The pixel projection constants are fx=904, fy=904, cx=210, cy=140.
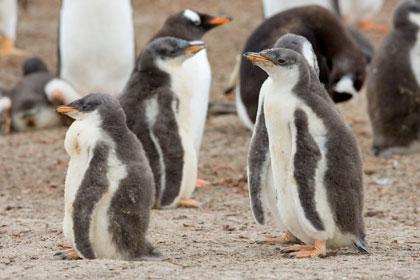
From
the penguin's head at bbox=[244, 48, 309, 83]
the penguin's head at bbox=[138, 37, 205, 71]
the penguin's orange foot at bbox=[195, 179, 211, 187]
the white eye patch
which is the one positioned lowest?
the penguin's orange foot at bbox=[195, 179, 211, 187]

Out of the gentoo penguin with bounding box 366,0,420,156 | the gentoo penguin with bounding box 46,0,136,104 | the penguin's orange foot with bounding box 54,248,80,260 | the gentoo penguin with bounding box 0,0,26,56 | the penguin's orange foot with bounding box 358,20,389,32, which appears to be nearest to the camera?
the penguin's orange foot with bounding box 54,248,80,260

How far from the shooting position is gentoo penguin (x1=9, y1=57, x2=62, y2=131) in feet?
28.8

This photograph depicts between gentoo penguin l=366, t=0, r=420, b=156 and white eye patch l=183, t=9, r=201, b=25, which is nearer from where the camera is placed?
white eye patch l=183, t=9, r=201, b=25

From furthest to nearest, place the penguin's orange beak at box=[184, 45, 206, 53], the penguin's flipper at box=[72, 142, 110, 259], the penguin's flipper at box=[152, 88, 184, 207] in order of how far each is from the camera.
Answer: the penguin's orange beak at box=[184, 45, 206, 53], the penguin's flipper at box=[152, 88, 184, 207], the penguin's flipper at box=[72, 142, 110, 259]

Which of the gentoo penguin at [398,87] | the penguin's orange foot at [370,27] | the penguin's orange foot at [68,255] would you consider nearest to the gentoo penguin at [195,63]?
the gentoo penguin at [398,87]

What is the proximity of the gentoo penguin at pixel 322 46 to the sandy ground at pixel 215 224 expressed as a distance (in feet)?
2.10

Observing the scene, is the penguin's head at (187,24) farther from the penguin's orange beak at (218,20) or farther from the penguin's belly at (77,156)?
the penguin's belly at (77,156)

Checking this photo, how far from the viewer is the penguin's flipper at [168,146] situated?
5.39m

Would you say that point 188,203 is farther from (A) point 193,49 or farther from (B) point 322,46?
(B) point 322,46

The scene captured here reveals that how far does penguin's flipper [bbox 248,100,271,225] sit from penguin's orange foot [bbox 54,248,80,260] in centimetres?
88

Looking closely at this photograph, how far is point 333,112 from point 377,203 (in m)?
2.05

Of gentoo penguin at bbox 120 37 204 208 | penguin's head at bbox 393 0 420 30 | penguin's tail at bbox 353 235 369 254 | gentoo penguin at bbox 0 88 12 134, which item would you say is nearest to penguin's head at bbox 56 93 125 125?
penguin's tail at bbox 353 235 369 254

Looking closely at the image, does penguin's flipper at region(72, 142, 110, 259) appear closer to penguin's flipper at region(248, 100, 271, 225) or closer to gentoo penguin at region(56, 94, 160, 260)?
gentoo penguin at region(56, 94, 160, 260)

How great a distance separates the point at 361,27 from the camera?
1377 centimetres
